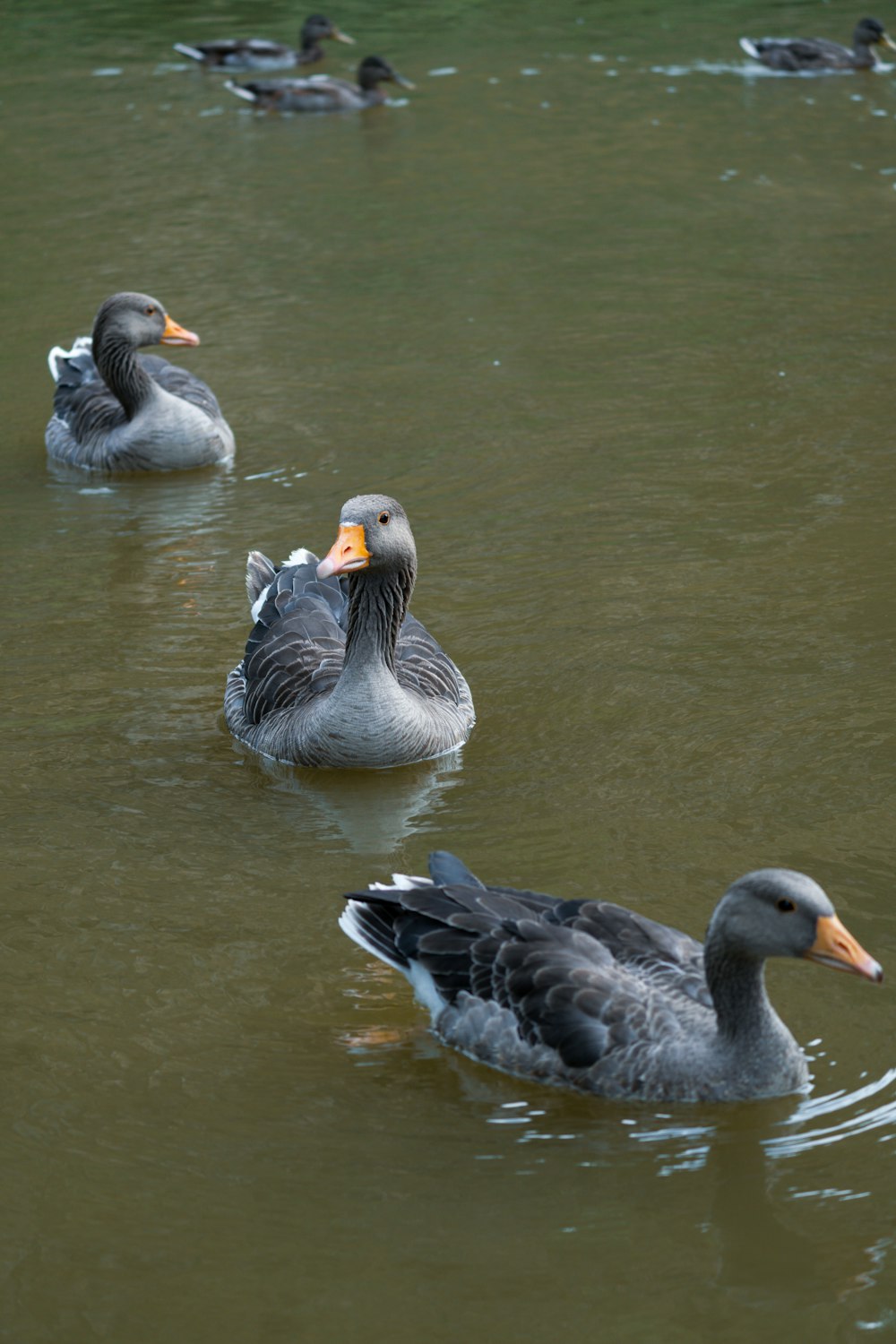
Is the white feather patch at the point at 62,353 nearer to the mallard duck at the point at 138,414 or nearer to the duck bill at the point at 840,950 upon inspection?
the mallard duck at the point at 138,414

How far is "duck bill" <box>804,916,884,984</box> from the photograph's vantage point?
21.0 ft

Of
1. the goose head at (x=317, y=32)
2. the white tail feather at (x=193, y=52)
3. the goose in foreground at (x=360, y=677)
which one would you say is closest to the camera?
the goose in foreground at (x=360, y=677)

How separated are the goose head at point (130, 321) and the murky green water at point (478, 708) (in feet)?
3.69

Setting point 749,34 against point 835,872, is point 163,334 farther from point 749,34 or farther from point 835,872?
point 749,34

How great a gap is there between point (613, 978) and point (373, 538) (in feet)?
11.2

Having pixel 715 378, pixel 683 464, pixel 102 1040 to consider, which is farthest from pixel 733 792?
pixel 715 378

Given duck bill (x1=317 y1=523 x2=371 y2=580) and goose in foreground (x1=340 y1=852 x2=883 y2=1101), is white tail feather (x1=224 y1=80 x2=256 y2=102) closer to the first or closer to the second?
duck bill (x1=317 y1=523 x2=371 y2=580)

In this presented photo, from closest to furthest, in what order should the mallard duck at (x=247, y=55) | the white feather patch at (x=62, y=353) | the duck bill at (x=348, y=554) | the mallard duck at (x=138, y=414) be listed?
1. the duck bill at (x=348, y=554)
2. the mallard duck at (x=138, y=414)
3. the white feather patch at (x=62, y=353)
4. the mallard duck at (x=247, y=55)

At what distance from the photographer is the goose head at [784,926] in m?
6.43

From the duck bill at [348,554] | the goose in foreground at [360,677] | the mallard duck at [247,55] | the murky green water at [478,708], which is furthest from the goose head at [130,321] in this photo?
the mallard duck at [247,55]

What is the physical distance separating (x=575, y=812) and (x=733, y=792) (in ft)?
2.54

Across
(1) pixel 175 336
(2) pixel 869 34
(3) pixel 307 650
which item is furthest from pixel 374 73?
(3) pixel 307 650

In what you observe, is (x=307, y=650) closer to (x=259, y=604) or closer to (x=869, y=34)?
(x=259, y=604)

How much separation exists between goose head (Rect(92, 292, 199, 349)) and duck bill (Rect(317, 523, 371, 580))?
220 inches
